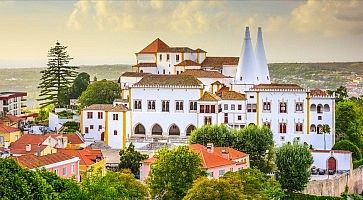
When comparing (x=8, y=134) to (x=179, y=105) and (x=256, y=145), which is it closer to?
(x=179, y=105)

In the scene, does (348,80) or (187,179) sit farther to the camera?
(348,80)

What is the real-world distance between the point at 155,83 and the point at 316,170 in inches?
424

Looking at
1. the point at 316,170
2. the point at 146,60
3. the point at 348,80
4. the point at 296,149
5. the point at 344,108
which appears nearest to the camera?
the point at 296,149

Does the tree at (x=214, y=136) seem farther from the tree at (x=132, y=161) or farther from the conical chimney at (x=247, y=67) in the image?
the conical chimney at (x=247, y=67)

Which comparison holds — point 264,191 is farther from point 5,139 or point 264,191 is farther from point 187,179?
point 5,139

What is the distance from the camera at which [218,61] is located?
192 ft

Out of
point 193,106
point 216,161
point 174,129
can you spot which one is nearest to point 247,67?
point 193,106

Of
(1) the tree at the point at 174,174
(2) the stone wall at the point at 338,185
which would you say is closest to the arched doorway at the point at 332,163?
(2) the stone wall at the point at 338,185

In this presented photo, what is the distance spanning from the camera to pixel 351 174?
4500 centimetres

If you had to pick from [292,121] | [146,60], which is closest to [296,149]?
[292,121]

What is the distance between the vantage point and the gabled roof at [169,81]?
50.2 metres

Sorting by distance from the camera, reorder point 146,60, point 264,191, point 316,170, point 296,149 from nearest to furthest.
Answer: point 264,191
point 296,149
point 316,170
point 146,60

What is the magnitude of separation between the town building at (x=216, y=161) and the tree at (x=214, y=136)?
2.76 meters

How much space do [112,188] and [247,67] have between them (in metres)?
27.3
